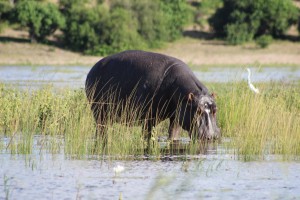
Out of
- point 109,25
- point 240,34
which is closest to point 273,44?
point 240,34

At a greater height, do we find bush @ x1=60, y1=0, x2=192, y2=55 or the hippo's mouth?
the hippo's mouth

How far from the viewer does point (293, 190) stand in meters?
7.91

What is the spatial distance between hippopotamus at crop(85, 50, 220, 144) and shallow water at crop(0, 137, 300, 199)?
504mm

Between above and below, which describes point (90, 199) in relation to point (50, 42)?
above

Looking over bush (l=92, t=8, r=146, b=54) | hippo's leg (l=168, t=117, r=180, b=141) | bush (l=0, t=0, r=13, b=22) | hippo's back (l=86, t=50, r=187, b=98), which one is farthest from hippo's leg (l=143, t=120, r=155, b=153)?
bush (l=0, t=0, r=13, b=22)

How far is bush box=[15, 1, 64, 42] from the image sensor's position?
34.8 metres

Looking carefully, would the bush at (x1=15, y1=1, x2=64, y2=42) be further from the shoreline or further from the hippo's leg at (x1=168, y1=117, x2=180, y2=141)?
the hippo's leg at (x1=168, y1=117, x2=180, y2=141)

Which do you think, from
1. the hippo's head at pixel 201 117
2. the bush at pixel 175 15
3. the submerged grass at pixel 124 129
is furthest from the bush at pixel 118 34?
the hippo's head at pixel 201 117

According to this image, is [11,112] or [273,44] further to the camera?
[273,44]

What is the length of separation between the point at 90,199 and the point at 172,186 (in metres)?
0.87

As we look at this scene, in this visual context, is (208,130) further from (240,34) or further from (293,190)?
(240,34)

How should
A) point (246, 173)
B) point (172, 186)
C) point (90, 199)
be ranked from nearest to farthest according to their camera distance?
point (90, 199)
point (172, 186)
point (246, 173)

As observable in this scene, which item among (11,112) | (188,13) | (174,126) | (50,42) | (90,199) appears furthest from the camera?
(188,13)

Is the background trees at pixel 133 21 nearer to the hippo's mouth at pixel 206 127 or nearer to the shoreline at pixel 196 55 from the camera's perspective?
the shoreline at pixel 196 55
